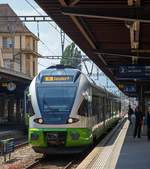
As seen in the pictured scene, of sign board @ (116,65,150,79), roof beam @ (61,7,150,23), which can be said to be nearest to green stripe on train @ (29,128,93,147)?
sign board @ (116,65,150,79)

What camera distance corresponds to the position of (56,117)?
13.2m

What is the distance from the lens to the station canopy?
26.9ft

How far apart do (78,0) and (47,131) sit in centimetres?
582

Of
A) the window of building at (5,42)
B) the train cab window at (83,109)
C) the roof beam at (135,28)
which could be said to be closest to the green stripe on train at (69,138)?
the train cab window at (83,109)

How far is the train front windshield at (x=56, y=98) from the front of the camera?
1334 cm

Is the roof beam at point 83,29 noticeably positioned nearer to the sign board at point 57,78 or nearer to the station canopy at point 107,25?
the station canopy at point 107,25

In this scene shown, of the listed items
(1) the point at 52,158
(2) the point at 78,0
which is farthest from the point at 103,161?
(2) the point at 78,0

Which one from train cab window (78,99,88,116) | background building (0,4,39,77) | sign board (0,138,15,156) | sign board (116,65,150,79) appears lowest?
sign board (0,138,15,156)

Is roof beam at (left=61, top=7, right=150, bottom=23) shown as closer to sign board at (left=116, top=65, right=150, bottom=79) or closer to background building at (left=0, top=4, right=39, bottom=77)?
sign board at (left=116, top=65, right=150, bottom=79)

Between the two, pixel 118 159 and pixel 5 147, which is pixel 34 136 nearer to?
pixel 5 147

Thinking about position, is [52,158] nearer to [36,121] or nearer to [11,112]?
[36,121]

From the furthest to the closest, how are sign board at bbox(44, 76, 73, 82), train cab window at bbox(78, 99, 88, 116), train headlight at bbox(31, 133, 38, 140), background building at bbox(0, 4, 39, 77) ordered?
background building at bbox(0, 4, 39, 77)
sign board at bbox(44, 76, 73, 82)
train cab window at bbox(78, 99, 88, 116)
train headlight at bbox(31, 133, 38, 140)

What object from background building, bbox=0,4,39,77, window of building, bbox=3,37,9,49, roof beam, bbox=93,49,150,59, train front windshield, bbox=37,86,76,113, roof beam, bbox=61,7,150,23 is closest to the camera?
roof beam, bbox=61,7,150,23

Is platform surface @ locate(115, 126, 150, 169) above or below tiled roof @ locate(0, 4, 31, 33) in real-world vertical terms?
below
